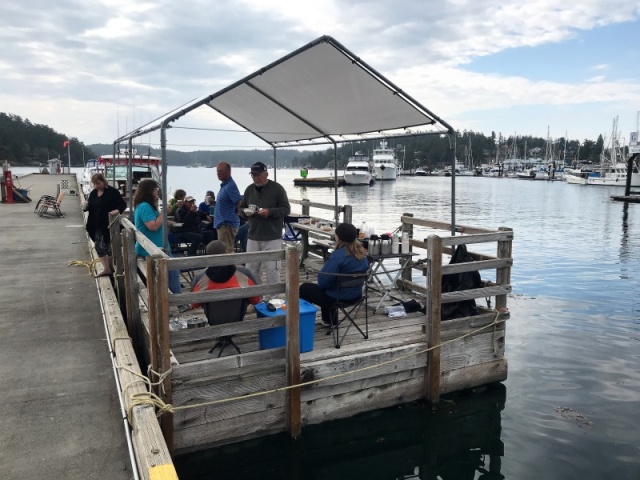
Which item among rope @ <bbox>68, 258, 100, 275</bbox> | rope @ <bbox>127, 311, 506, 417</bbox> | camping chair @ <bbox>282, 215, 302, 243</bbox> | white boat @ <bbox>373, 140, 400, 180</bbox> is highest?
white boat @ <bbox>373, 140, 400, 180</bbox>

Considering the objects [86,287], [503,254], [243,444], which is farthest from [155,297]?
[86,287]

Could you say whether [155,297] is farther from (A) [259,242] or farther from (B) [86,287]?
(B) [86,287]

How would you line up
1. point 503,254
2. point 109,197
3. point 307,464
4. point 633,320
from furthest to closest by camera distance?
point 633,320, point 109,197, point 503,254, point 307,464

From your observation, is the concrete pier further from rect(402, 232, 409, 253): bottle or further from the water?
rect(402, 232, 409, 253): bottle

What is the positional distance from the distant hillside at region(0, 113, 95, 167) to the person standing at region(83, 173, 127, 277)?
331ft

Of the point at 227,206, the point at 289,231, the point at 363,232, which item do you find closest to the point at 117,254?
the point at 227,206

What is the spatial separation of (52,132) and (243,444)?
132390 millimetres

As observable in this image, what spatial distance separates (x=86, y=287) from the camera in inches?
341

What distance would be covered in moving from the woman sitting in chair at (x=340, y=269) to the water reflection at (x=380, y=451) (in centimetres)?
A: 135

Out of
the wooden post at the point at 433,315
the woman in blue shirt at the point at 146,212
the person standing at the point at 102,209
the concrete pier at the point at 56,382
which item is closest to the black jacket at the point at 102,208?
the person standing at the point at 102,209

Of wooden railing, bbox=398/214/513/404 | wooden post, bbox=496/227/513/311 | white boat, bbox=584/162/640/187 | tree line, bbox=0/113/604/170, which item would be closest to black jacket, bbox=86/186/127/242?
wooden railing, bbox=398/214/513/404

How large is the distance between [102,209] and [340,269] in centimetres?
477

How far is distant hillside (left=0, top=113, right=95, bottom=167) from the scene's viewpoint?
10150cm

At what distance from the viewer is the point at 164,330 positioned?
4527mm
